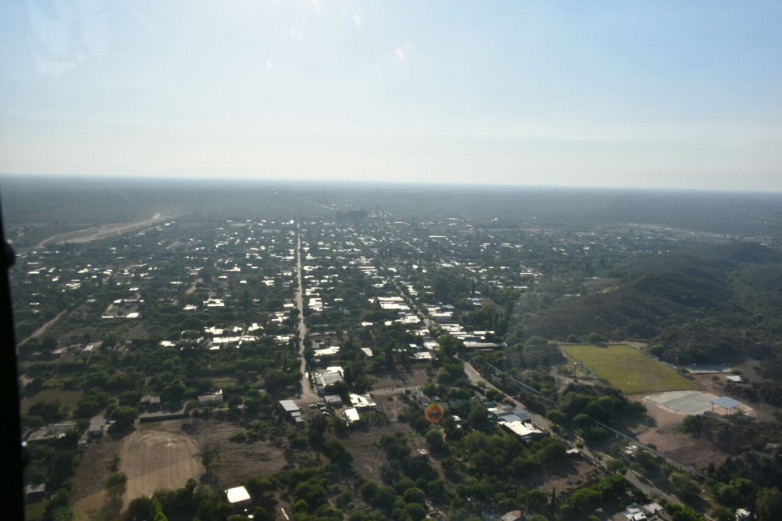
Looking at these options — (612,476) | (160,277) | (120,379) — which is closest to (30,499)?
(120,379)

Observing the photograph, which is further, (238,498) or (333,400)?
(333,400)

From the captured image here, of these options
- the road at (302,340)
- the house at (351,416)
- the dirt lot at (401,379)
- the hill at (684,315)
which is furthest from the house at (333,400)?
the hill at (684,315)

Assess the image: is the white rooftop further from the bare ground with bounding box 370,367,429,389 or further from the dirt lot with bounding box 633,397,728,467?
the dirt lot with bounding box 633,397,728,467

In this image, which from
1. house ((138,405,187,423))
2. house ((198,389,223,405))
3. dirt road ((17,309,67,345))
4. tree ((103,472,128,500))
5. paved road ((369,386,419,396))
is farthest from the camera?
dirt road ((17,309,67,345))

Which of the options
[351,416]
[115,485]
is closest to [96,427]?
[115,485]

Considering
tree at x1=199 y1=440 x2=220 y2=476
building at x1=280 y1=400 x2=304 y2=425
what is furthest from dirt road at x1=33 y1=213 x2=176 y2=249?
tree at x1=199 y1=440 x2=220 y2=476

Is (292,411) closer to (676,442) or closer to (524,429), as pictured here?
(524,429)
